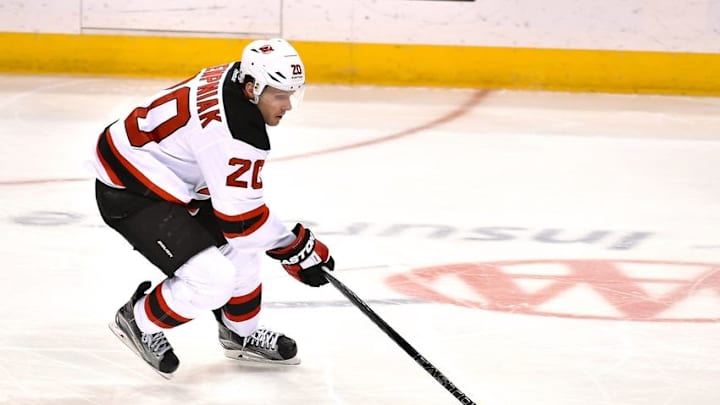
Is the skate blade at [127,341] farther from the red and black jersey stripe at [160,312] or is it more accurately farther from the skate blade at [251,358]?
the skate blade at [251,358]

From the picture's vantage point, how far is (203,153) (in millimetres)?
2855

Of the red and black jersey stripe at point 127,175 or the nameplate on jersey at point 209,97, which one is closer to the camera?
the nameplate on jersey at point 209,97

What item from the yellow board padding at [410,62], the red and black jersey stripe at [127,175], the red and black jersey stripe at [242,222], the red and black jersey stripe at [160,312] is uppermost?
the red and black jersey stripe at [127,175]

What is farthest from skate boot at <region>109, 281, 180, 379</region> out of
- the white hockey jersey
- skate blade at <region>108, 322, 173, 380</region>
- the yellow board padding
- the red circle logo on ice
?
the yellow board padding

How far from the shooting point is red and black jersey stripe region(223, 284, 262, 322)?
10.6 feet

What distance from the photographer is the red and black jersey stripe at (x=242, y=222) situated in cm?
288

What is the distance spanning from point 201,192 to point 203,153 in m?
0.27

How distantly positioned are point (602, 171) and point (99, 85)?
3344mm

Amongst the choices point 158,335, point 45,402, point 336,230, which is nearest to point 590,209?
point 336,230

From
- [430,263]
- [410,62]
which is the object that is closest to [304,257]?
[430,263]

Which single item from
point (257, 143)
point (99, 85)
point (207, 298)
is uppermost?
point (257, 143)

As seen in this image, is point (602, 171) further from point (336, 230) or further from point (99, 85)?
point (99, 85)

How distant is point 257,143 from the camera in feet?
9.31

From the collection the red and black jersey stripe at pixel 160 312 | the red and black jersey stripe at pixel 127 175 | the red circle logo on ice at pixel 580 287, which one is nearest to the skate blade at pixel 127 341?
the red and black jersey stripe at pixel 160 312
